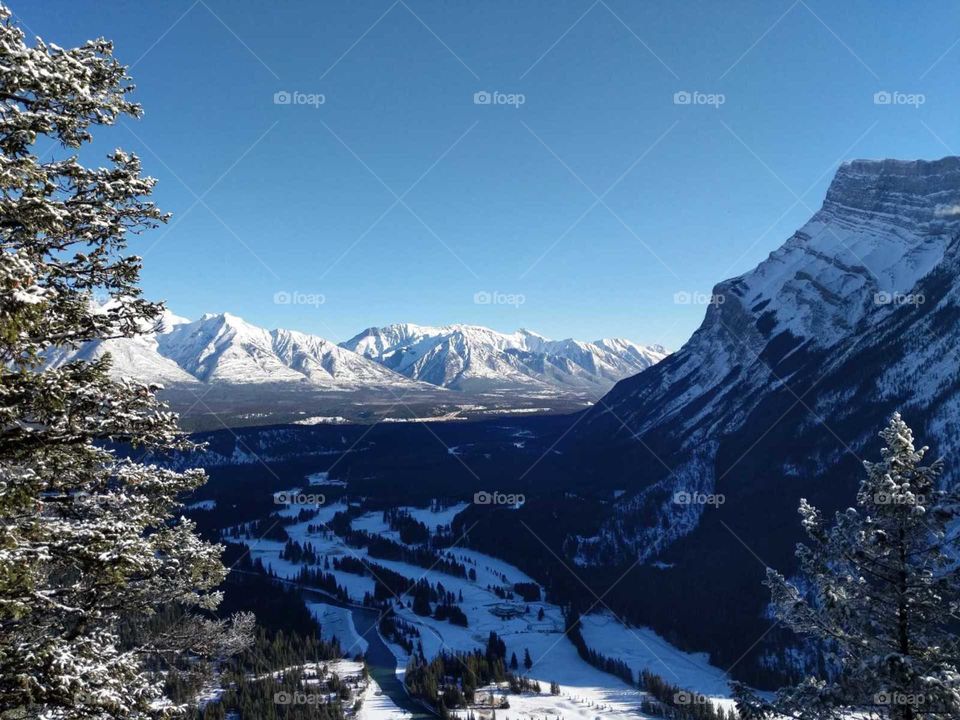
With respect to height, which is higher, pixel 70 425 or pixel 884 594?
pixel 70 425

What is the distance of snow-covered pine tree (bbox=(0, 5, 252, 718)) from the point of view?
33.0ft

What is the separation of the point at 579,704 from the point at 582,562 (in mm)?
85871

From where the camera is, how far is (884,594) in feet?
52.8

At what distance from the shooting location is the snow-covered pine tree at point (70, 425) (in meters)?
10.1

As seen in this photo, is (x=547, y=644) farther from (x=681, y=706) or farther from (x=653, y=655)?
(x=681, y=706)

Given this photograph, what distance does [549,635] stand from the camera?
4884 inches

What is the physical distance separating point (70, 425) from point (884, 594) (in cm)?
2037

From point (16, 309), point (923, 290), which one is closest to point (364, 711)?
point (16, 309)

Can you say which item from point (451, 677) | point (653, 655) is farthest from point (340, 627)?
point (653, 655)

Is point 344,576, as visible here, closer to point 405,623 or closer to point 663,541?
point 405,623

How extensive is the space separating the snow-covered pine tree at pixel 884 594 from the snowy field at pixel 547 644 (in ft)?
243

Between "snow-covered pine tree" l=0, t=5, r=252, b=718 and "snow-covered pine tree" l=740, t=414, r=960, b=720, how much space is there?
1652 centimetres

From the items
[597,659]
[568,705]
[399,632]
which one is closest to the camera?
→ [568,705]

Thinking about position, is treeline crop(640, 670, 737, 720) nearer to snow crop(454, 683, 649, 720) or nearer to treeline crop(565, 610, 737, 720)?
treeline crop(565, 610, 737, 720)
